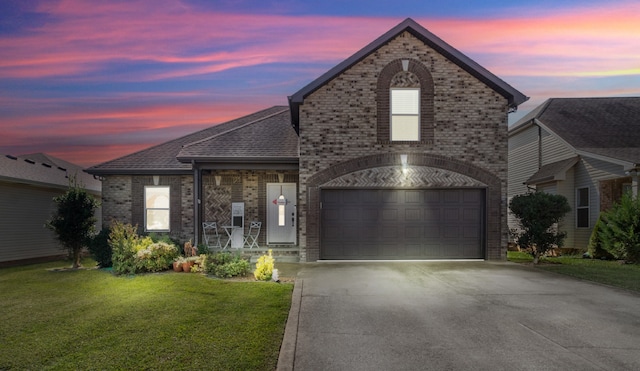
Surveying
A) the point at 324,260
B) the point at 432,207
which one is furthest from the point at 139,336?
the point at 432,207

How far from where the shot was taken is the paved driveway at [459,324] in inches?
197

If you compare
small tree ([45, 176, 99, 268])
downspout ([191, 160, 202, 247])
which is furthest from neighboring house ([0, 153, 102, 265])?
downspout ([191, 160, 202, 247])

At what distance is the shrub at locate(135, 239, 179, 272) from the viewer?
11469 mm

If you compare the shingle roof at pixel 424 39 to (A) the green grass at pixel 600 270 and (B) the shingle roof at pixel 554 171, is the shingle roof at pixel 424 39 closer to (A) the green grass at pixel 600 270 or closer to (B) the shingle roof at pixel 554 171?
(B) the shingle roof at pixel 554 171

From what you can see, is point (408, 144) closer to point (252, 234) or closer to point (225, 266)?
point (252, 234)

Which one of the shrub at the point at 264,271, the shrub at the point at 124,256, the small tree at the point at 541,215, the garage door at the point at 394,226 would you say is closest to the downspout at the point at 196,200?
the shrub at the point at 124,256

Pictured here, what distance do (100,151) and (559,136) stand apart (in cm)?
2416

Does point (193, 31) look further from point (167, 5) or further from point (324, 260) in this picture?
point (324, 260)

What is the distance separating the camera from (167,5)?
13008 millimetres

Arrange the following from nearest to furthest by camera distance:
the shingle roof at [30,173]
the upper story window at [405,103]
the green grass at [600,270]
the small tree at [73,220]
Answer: the green grass at [600,270] < the small tree at [73,220] < the upper story window at [405,103] < the shingle roof at [30,173]

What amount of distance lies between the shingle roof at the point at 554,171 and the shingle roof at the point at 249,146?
10965mm

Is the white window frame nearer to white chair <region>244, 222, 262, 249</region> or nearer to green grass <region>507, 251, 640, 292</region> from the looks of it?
green grass <region>507, 251, 640, 292</region>

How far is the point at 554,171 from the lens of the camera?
18.0 meters

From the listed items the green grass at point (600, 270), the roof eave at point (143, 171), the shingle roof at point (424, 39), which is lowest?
the green grass at point (600, 270)
